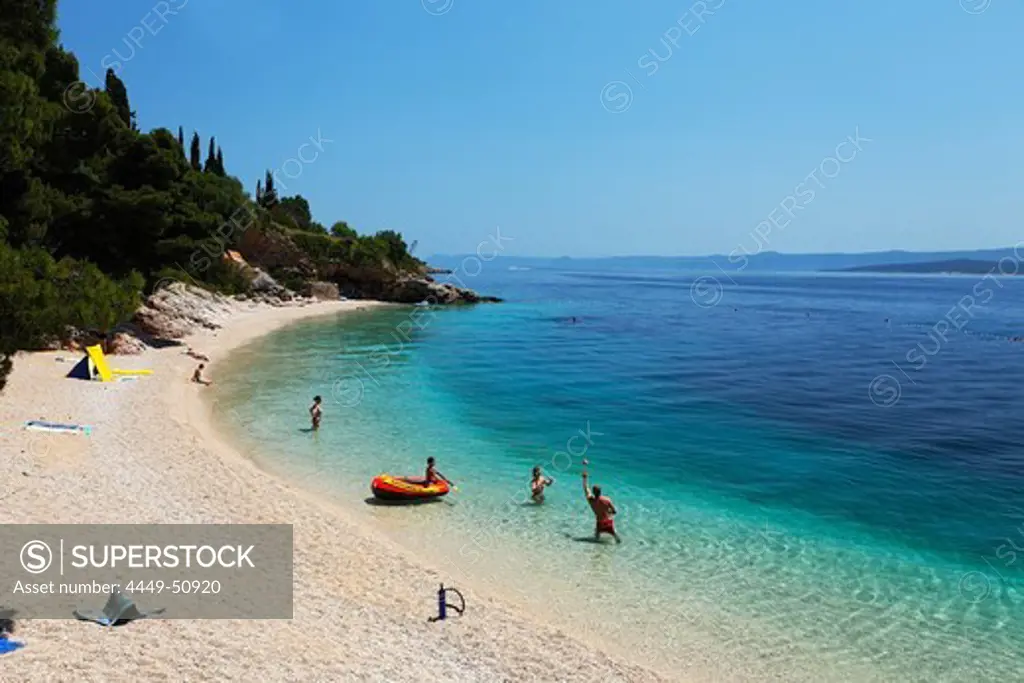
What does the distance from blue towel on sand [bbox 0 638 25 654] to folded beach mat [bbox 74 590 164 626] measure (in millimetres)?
975

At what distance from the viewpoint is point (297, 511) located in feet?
51.2

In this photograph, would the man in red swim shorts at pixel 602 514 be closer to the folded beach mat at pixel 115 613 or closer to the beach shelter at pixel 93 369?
the folded beach mat at pixel 115 613

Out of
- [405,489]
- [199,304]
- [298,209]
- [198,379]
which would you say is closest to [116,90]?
[199,304]

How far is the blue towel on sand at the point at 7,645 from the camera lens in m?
7.97

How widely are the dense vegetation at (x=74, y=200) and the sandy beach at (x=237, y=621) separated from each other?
3.25m

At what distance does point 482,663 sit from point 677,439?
54.8ft

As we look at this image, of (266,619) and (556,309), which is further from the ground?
(556,309)

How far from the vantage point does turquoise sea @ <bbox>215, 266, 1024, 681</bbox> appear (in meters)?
12.0

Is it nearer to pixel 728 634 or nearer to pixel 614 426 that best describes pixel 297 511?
pixel 728 634

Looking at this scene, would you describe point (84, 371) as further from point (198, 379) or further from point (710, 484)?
point (710, 484)

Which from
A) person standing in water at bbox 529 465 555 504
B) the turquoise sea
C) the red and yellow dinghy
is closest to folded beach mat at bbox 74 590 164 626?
the turquoise sea

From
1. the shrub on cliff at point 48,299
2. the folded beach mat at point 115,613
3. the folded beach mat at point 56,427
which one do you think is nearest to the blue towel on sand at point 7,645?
the folded beach mat at point 115,613

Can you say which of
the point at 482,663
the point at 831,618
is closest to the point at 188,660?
the point at 482,663

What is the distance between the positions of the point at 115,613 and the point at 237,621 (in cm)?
161
